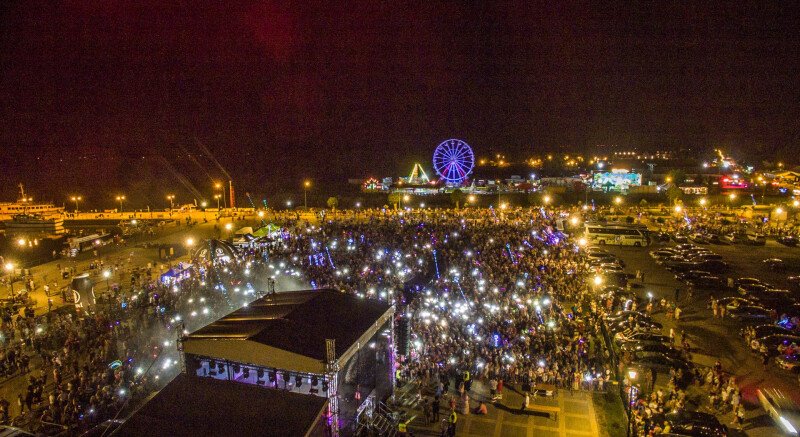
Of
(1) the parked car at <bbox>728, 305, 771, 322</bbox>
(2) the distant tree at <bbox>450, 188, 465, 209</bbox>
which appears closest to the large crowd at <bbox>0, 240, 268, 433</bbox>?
(1) the parked car at <bbox>728, 305, 771, 322</bbox>

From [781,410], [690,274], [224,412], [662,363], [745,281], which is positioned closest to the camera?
[224,412]

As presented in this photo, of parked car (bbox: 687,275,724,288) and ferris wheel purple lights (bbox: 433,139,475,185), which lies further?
ferris wheel purple lights (bbox: 433,139,475,185)

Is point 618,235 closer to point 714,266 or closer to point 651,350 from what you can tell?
point 714,266

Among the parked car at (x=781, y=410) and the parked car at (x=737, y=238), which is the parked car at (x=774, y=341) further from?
the parked car at (x=737, y=238)

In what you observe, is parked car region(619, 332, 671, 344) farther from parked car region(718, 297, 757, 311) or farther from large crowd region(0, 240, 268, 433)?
large crowd region(0, 240, 268, 433)

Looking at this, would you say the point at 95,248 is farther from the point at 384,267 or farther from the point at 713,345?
the point at 713,345

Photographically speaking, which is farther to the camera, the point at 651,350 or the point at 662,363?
the point at 651,350

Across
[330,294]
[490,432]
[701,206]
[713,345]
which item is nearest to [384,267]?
[330,294]

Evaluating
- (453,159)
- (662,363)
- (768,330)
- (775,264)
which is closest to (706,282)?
(768,330)

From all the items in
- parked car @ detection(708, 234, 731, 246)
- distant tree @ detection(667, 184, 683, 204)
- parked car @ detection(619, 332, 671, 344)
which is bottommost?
parked car @ detection(619, 332, 671, 344)
